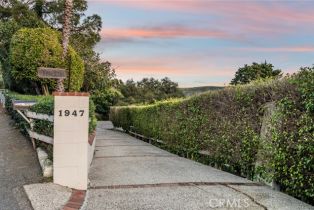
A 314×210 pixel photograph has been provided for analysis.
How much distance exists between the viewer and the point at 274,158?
8.19 m

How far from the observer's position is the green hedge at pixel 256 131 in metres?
7.46

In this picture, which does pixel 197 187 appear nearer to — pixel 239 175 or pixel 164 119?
pixel 239 175

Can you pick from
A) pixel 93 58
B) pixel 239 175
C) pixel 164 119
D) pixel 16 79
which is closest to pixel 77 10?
pixel 93 58

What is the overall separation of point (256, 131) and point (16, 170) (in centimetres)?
517

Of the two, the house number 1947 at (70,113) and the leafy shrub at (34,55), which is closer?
the house number 1947 at (70,113)

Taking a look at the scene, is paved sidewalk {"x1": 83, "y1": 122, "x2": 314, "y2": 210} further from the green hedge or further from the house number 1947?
the house number 1947

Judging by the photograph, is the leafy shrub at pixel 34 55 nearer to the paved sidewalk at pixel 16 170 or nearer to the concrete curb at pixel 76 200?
the paved sidewalk at pixel 16 170

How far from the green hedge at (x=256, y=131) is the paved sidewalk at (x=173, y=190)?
335 millimetres

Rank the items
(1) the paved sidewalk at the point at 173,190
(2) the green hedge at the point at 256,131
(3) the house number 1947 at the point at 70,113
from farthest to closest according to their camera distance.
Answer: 1. (3) the house number 1947 at the point at 70,113
2. (2) the green hedge at the point at 256,131
3. (1) the paved sidewalk at the point at 173,190

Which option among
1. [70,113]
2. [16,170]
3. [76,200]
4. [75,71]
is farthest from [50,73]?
[75,71]

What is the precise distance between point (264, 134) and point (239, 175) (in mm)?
1732

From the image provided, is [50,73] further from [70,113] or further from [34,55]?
[34,55]

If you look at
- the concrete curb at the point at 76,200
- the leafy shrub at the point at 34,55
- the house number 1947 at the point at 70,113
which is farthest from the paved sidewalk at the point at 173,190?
the leafy shrub at the point at 34,55

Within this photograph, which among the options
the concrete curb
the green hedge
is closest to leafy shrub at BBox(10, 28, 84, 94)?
the green hedge
